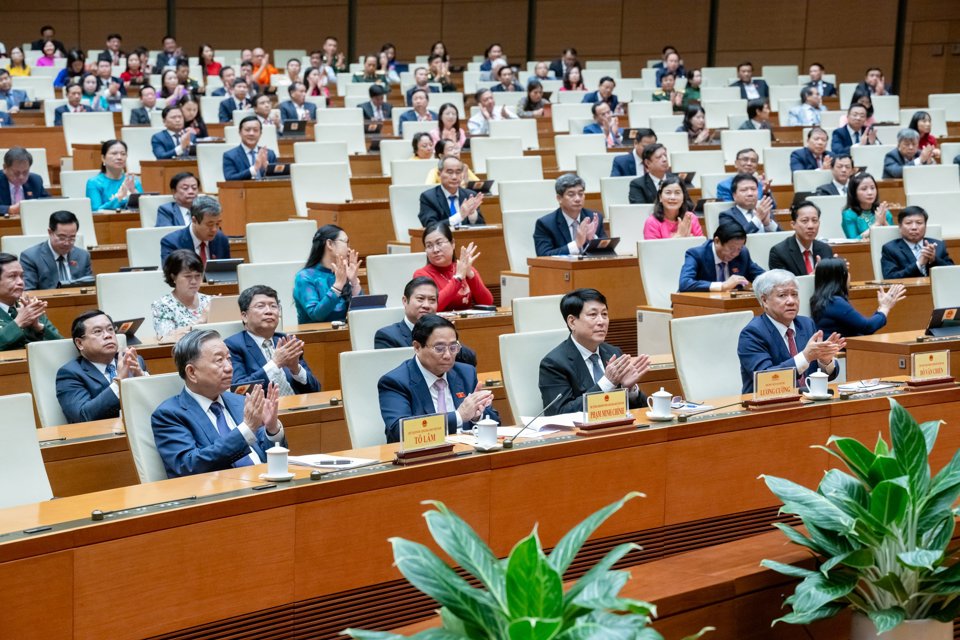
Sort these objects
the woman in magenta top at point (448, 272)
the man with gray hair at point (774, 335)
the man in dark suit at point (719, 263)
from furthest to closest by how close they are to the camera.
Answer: the man in dark suit at point (719, 263)
the woman in magenta top at point (448, 272)
the man with gray hair at point (774, 335)

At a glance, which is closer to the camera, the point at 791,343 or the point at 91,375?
the point at 91,375

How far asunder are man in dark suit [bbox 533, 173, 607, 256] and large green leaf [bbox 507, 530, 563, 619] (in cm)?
494

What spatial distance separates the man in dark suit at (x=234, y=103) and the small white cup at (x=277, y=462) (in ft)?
24.4

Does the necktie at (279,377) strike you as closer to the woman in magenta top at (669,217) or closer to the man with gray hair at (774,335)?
the man with gray hair at (774,335)

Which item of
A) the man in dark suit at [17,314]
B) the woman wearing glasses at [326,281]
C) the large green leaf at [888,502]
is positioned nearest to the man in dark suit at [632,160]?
the woman wearing glasses at [326,281]

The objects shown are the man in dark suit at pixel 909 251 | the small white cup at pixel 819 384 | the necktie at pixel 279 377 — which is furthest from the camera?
the man in dark suit at pixel 909 251

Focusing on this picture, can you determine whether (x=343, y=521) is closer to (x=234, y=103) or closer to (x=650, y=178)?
(x=650, y=178)

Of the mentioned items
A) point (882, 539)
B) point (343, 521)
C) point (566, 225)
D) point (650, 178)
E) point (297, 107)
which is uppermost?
point (297, 107)

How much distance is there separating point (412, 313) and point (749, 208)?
2969mm

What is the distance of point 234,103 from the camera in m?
10.1

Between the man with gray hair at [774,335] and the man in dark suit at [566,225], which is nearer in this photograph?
the man with gray hair at [774,335]

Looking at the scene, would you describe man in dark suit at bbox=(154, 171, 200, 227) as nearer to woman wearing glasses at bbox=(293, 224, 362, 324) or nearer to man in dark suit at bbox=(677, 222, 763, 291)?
woman wearing glasses at bbox=(293, 224, 362, 324)

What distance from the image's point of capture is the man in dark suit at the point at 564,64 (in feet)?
40.9

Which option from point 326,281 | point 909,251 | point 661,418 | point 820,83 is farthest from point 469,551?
point 820,83
